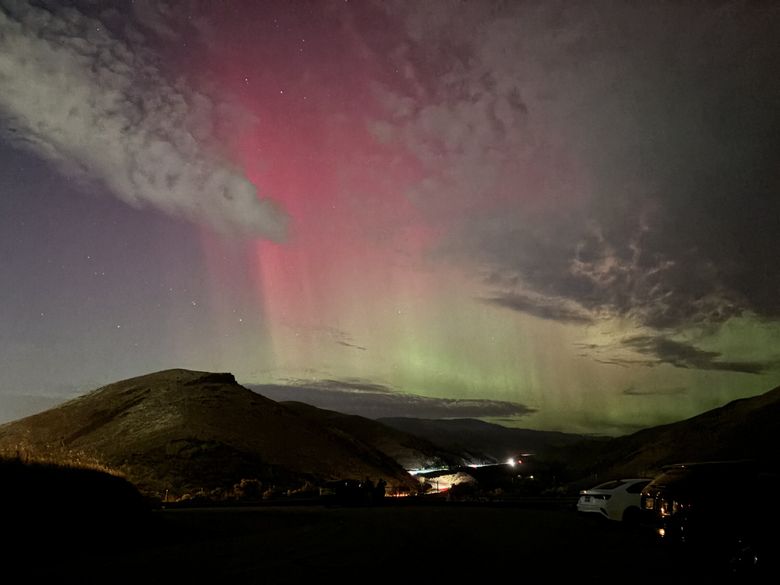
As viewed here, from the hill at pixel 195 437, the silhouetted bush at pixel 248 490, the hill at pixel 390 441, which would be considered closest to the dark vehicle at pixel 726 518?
the silhouetted bush at pixel 248 490

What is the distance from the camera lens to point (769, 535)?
1000 cm

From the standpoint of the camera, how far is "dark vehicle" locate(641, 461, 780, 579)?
398 inches

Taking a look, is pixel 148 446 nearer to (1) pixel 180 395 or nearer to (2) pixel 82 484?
(1) pixel 180 395

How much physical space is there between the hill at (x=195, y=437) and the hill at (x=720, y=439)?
25.5m

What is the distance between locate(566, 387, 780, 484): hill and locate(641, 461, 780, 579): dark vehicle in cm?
4197

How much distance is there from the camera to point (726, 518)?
36.0 feet

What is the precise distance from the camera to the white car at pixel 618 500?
65.3 feet

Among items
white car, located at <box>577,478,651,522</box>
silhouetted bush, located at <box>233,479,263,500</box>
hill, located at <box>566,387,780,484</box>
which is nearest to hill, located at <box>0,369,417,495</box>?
silhouetted bush, located at <box>233,479,263,500</box>

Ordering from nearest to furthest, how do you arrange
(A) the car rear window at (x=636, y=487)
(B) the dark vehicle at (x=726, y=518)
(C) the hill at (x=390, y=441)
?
(B) the dark vehicle at (x=726, y=518) < (A) the car rear window at (x=636, y=487) < (C) the hill at (x=390, y=441)

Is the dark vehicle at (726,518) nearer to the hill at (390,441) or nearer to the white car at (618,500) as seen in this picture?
the white car at (618,500)

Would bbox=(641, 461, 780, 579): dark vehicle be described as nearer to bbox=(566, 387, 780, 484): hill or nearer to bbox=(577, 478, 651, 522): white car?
bbox=(577, 478, 651, 522): white car

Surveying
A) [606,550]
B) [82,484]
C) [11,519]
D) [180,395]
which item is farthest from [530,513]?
[180,395]

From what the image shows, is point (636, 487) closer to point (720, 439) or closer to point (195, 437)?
point (720, 439)

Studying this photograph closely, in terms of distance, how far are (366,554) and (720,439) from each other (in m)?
61.6
